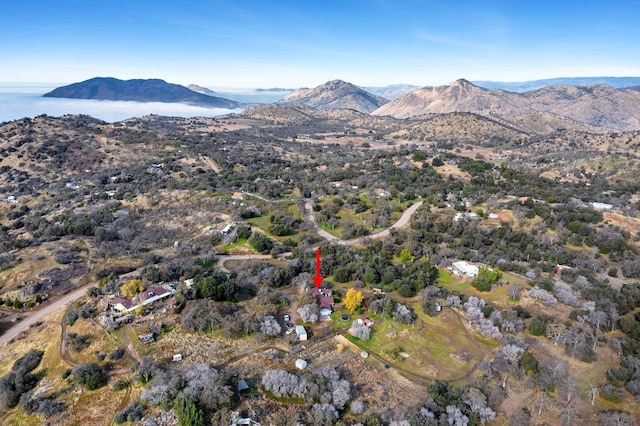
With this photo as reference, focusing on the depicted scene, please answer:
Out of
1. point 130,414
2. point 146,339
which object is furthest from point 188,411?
point 146,339

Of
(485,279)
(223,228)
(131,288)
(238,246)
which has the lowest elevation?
(238,246)

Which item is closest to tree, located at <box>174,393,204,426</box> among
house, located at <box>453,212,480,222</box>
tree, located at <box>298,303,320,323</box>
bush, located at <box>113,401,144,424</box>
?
bush, located at <box>113,401,144,424</box>

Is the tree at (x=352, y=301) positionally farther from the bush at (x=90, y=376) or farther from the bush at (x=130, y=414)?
the bush at (x=90, y=376)

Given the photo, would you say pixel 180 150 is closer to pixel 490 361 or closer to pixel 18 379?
pixel 18 379

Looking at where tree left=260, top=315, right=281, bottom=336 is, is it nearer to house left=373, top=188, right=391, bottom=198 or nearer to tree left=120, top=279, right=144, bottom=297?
tree left=120, top=279, right=144, bottom=297

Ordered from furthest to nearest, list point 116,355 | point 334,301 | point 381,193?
point 381,193, point 334,301, point 116,355

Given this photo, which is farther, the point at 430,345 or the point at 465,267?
the point at 465,267

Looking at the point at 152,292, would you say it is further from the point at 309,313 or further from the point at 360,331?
the point at 360,331

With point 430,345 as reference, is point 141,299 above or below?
above
